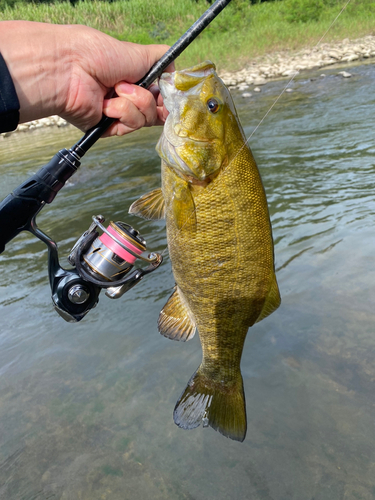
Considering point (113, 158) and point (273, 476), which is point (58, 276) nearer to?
point (273, 476)

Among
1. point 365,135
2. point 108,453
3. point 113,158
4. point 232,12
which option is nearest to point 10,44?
point 108,453

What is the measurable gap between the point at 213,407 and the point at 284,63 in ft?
68.4

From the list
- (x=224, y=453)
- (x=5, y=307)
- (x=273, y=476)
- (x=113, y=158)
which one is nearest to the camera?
(x=273, y=476)

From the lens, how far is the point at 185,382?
3.27 meters

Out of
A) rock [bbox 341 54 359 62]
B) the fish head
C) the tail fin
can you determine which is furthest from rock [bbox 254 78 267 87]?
the tail fin

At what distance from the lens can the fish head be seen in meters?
2.02

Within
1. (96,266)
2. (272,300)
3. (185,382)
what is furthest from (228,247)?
(185,382)

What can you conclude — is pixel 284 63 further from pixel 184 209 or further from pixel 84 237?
pixel 184 209

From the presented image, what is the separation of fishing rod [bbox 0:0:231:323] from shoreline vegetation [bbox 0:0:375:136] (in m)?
15.7

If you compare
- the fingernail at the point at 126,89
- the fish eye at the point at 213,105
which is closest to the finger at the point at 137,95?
the fingernail at the point at 126,89

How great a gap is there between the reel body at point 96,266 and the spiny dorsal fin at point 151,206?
12 cm

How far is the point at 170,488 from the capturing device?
99.2 inches

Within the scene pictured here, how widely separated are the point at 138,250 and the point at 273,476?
153 cm

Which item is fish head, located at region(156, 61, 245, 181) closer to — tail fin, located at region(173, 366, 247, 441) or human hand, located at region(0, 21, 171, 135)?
human hand, located at region(0, 21, 171, 135)
